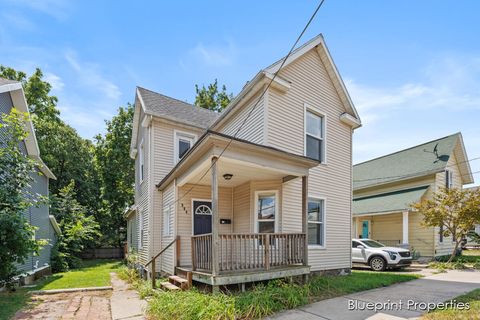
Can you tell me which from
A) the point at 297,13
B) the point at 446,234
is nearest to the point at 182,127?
the point at 297,13

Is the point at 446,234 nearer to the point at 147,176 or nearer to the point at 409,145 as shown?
the point at 409,145

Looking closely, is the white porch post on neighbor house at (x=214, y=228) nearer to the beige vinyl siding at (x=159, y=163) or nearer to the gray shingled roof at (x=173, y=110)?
the beige vinyl siding at (x=159, y=163)

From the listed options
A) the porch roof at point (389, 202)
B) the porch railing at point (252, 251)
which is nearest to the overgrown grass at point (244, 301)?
the porch railing at point (252, 251)

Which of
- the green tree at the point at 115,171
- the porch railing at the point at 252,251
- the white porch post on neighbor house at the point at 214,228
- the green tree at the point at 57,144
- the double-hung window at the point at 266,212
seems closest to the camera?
the white porch post on neighbor house at the point at 214,228

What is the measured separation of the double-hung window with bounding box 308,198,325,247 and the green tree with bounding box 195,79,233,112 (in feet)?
69.2

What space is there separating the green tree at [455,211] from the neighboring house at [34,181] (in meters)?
15.9

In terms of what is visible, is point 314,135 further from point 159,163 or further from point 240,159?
point 159,163

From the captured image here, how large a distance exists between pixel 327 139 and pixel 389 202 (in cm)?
938

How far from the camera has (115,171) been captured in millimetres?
25656

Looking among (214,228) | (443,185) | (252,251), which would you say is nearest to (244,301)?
(214,228)

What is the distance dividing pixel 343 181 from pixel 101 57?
1039 centimetres

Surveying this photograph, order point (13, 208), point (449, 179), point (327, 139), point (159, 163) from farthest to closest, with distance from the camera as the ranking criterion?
point (449, 179) < point (159, 163) < point (327, 139) < point (13, 208)

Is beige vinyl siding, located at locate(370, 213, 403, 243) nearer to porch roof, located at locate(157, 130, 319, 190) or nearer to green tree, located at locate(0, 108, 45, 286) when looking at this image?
porch roof, located at locate(157, 130, 319, 190)

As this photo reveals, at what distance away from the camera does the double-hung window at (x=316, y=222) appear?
31.4ft
